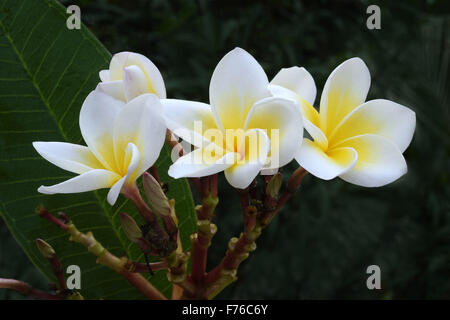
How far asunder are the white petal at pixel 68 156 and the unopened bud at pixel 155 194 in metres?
0.05

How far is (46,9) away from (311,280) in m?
0.87

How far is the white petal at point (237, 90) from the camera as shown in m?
0.44

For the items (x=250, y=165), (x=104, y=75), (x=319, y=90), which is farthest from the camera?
(x=319, y=90)

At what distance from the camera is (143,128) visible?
410mm

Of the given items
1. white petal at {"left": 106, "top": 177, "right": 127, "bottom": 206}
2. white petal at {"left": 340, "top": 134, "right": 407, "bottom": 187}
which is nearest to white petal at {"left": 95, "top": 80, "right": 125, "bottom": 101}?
white petal at {"left": 106, "top": 177, "right": 127, "bottom": 206}

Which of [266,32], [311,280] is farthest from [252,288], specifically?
[266,32]

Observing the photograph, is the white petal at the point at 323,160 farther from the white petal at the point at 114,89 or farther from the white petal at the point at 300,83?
the white petal at the point at 114,89

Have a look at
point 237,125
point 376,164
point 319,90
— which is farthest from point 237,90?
point 319,90

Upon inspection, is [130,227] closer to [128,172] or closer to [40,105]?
[128,172]

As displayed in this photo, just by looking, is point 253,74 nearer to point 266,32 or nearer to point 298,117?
point 298,117

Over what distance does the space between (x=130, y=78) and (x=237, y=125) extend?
101 millimetres

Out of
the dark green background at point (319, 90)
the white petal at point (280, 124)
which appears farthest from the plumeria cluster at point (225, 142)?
the dark green background at point (319, 90)

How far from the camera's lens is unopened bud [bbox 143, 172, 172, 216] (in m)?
0.41
